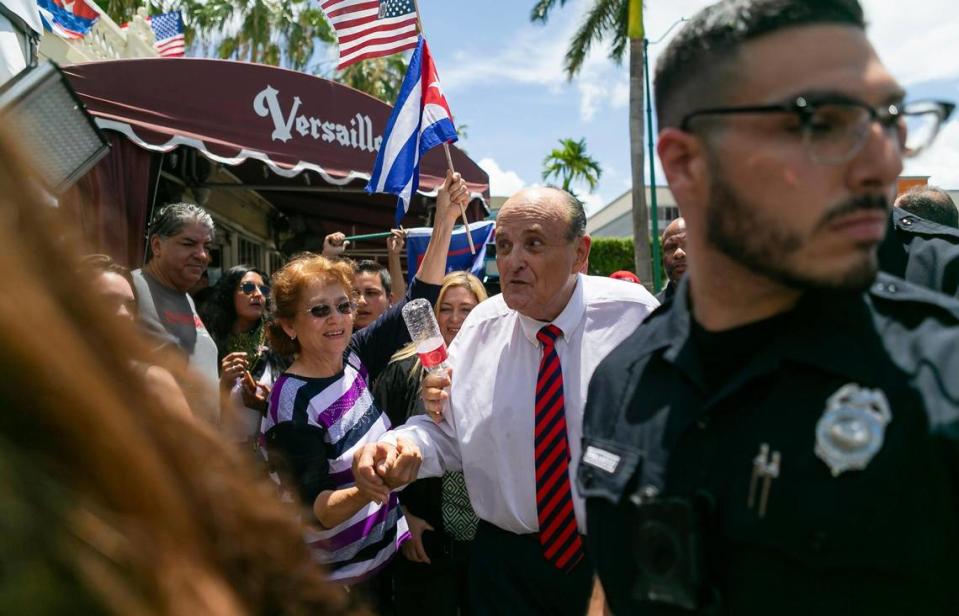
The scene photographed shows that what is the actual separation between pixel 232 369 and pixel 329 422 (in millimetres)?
1094

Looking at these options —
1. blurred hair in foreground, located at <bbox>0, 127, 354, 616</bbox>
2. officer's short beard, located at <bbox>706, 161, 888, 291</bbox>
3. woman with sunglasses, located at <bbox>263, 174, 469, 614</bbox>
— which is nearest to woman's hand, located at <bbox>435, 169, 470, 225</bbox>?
woman with sunglasses, located at <bbox>263, 174, 469, 614</bbox>

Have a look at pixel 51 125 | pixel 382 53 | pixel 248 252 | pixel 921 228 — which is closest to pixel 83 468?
pixel 51 125

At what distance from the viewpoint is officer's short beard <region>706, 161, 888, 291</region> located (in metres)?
1.21

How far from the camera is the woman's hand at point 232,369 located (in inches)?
152

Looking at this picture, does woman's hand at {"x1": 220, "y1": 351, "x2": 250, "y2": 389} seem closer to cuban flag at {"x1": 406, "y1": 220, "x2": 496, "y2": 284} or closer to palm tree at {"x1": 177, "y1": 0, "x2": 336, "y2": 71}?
cuban flag at {"x1": 406, "y1": 220, "x2": 496, "y2": 284}

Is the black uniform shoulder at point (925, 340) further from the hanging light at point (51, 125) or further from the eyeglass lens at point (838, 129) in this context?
the hanging light at point (51, 125)

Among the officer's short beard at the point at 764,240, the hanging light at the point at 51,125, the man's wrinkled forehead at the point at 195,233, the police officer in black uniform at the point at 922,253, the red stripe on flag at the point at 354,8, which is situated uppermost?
the red stripe on flag at the point at 354,8

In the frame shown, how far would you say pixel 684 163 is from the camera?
1441 mm

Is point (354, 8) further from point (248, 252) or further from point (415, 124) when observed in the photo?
point (248, 252)

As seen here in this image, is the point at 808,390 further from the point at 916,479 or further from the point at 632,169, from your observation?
the point at 632,169

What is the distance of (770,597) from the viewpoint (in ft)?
4.01

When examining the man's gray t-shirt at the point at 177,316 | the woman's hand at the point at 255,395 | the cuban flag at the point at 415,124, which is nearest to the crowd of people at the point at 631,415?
the woman's hand at the point at 255,395

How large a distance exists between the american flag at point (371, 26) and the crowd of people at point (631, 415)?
365 cm

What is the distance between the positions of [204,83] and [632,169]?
13.6m
